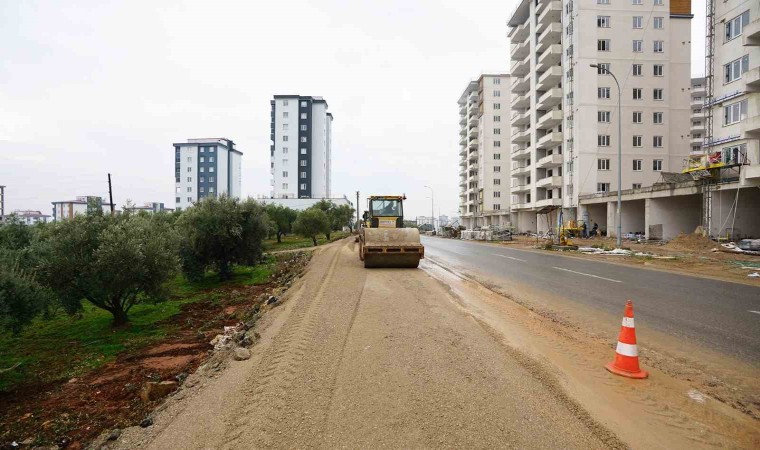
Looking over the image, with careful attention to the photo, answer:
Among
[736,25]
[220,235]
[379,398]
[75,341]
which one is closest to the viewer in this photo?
[379,398]

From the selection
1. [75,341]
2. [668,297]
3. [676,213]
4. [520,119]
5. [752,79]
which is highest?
[520,119]

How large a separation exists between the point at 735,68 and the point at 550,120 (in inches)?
845

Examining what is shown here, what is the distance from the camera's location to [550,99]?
48.6m

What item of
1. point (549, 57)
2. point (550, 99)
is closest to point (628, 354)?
point (550, 99)

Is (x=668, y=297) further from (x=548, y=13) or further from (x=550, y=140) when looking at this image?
(x=548, y=13)

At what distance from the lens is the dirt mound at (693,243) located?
23.0 metres

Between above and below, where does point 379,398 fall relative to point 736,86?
below

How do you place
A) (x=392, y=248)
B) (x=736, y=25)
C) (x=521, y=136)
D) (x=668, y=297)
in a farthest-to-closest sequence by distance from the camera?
(x=521, y=136) < (x=736, y=25) < (x=392, y=248) < (x=668, y=297)

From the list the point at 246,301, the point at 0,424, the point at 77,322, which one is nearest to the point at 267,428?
the point at 0,424

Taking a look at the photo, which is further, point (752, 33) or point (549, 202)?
point (549, 202)

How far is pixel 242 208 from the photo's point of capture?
66.6 feet

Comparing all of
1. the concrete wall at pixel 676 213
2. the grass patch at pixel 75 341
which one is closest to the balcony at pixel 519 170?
the concrete wall at pixel 676 213

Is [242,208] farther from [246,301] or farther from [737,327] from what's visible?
[737,327]

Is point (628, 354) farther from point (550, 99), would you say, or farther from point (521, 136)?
point (521, 136)
